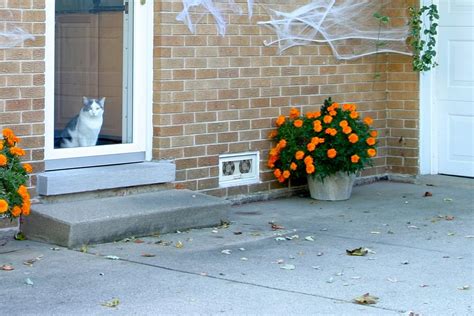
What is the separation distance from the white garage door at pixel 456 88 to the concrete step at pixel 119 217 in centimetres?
336

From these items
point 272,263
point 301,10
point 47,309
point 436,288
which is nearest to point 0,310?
point 47,309

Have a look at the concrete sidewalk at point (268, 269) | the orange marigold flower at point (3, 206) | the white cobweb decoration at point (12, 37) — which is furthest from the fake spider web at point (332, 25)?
the orange marigold flower at point (3, 206)

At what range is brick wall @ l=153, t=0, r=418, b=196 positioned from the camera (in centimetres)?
865

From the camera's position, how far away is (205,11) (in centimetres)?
887

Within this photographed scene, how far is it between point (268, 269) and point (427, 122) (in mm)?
4538

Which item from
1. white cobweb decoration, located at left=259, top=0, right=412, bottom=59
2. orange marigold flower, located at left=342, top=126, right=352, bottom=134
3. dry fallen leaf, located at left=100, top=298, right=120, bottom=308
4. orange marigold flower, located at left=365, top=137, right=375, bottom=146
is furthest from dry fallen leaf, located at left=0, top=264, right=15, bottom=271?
orange marigold flower, located at left=365, top=137, right=375, bottom=146

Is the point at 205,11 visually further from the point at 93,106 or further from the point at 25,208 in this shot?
the point at 25,208

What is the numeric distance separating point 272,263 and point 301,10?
359cm

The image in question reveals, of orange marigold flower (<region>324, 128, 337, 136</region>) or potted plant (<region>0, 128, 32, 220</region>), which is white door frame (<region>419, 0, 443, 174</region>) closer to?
orange marigold flower (<region>324, 128, 337, 136</region>)

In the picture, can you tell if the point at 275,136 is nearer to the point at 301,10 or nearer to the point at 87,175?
the point at 301,10

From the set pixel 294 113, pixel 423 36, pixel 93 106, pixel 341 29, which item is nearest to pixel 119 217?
pixel 93 106

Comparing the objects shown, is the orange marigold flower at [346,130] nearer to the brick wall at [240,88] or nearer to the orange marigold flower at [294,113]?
the orange marigold flower at [294,113]

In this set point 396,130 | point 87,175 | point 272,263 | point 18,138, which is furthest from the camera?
point 396,130

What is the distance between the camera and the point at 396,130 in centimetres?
1086
